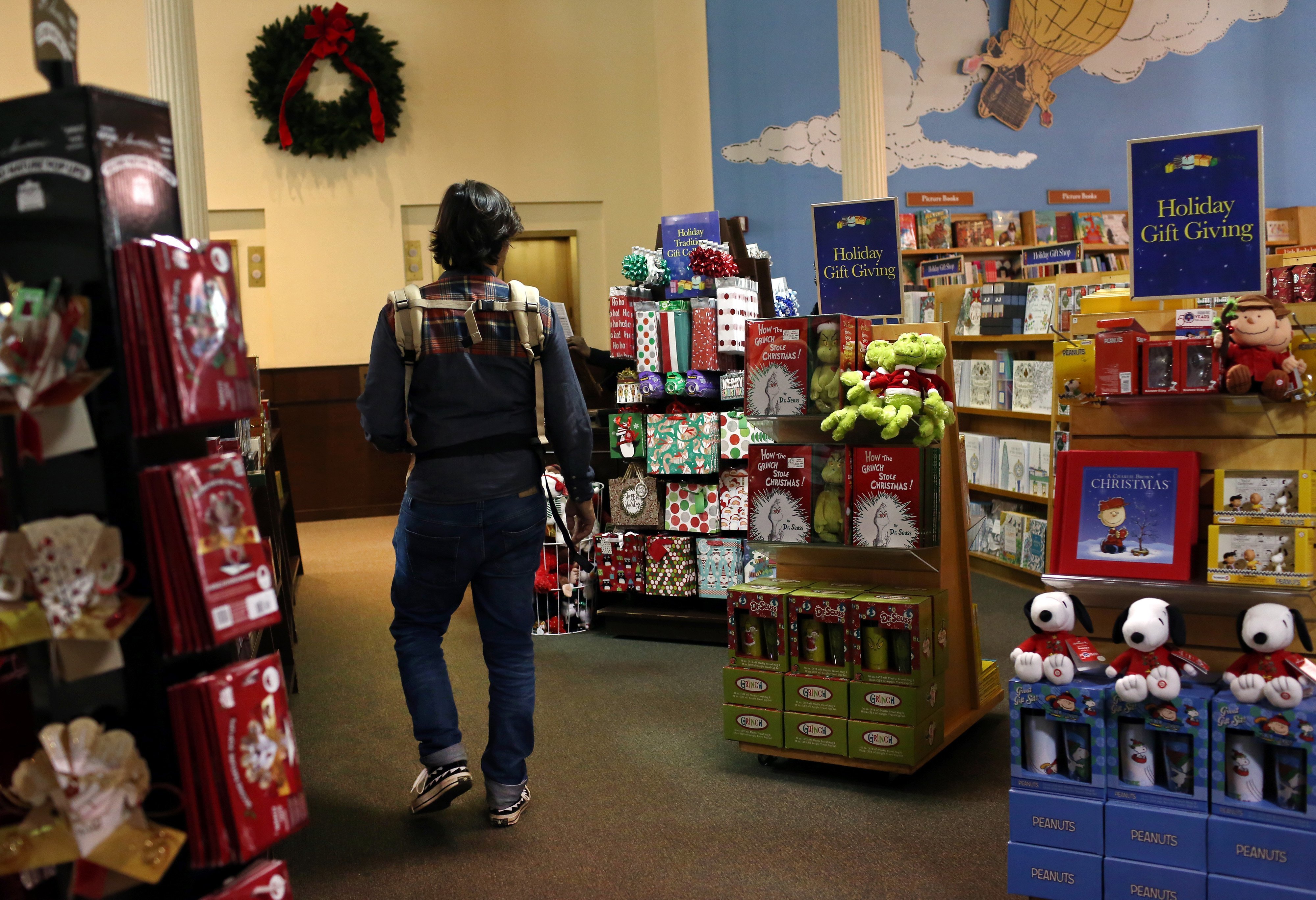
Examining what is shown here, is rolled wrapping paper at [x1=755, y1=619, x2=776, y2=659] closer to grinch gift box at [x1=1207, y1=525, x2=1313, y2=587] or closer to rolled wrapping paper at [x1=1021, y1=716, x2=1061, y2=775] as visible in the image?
rolled wrapping paper at [x1=1021, y1=716, x2=1061, y2=775]

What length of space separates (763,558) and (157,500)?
3689 millimetres

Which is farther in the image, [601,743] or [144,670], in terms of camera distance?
[601,743]

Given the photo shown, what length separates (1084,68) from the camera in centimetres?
984

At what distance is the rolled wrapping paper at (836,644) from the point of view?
130 inches

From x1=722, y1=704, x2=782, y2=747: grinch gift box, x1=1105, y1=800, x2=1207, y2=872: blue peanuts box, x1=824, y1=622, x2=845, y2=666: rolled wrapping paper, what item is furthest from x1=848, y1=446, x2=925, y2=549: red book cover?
x1=1105, y1=800, x2=1207, y2=872: blue peanuts box

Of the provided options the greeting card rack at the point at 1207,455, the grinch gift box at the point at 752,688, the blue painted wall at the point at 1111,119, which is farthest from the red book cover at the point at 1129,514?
the blue painted wall at the point at 1111,119

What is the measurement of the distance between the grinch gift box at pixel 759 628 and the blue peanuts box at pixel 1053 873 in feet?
3.53

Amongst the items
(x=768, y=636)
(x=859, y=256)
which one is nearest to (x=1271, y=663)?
(x=768, y=636)

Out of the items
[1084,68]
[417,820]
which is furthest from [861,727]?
[1084,68]

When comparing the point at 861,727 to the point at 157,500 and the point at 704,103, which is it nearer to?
the point at 157,500

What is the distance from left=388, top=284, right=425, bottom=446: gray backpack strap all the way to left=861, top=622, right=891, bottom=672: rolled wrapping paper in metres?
1.53

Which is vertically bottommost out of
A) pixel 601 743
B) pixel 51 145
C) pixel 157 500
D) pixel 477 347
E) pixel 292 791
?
pixel 601 743

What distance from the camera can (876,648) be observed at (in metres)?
3.25

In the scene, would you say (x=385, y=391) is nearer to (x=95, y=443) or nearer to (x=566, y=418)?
(x=566, y=418)
